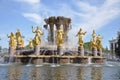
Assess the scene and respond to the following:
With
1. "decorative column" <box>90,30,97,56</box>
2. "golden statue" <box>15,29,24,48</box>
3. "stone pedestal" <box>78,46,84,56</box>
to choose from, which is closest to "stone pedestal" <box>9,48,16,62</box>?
"golden statue" <box>15,29,24,48</box>

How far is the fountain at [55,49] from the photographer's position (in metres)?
37.4

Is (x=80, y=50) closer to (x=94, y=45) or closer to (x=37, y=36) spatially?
(x=94, y=45)

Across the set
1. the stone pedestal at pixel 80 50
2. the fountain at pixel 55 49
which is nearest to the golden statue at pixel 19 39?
the fountain at pixel 55 49

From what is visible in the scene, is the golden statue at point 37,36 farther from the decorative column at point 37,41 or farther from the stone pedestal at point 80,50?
the stone pedestal at point 80,50

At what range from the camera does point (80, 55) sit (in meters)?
39.9

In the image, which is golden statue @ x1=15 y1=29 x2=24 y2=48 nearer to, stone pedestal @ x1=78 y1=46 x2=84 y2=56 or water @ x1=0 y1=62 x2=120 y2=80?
stone pedestal @ x1=78 y1=46 x2=84 y2=56

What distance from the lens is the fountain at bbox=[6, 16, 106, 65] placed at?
37.4m

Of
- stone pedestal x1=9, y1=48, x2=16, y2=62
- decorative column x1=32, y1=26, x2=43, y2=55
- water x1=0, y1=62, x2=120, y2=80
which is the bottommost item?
water x1=0, y1=62, x2=120, y2=80

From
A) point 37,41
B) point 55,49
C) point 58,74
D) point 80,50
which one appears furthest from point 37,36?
point 58,74

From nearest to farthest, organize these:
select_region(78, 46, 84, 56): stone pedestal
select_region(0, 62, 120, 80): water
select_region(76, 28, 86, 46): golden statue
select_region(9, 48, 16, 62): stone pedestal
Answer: select_region(0, 62, 120, 80): water
select_region(78, 46, 84, 56): stone pedestal
select_region(9, 48, 16, 62): stone pedestal
select_region(76, 28, 86, 46): golden statue

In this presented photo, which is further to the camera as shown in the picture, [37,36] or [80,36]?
[80,36]

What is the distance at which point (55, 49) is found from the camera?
41.1 metres

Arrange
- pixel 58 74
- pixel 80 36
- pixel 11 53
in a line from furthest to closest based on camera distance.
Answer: pixel 11 53 < pixel 80 36 < pixel 58 74

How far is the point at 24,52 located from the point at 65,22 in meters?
8.37
